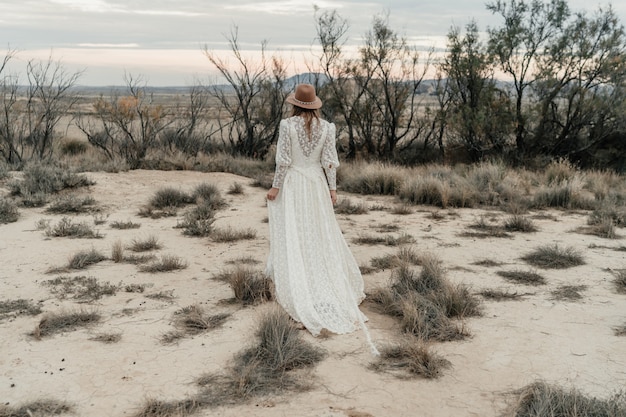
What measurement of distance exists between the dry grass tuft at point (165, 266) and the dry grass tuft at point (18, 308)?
4.61ft

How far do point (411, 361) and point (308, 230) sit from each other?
168 cm

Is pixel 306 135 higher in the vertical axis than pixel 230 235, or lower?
higher

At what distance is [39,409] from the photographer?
371cm

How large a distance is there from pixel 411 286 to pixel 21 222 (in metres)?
6.60

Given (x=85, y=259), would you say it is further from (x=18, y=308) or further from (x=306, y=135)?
(x=306, y=135)

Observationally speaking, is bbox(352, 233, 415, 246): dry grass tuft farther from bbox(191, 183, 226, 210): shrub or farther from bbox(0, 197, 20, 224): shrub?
bbox(0, 197, 20, 224): shrub

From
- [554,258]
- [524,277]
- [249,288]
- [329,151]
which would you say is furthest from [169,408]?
[554,258]

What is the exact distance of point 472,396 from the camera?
12.9ft

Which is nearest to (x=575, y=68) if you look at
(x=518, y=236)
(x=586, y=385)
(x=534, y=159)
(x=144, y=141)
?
(x=534, y=159)

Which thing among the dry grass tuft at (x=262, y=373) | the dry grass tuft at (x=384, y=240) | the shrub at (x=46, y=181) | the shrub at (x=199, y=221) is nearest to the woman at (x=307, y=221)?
the dry grass tuft at (x=262, y=373)

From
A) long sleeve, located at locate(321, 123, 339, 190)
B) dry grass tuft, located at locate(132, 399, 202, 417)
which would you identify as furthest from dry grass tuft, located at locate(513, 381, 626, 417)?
long sleeve, located at locate(321, 123, 339, 190)

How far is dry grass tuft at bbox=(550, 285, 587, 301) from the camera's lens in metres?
5.91

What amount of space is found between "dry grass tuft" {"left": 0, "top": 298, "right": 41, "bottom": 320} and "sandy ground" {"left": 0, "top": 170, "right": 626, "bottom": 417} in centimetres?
10

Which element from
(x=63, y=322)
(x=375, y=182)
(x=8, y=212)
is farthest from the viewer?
(x=375, y=182)
